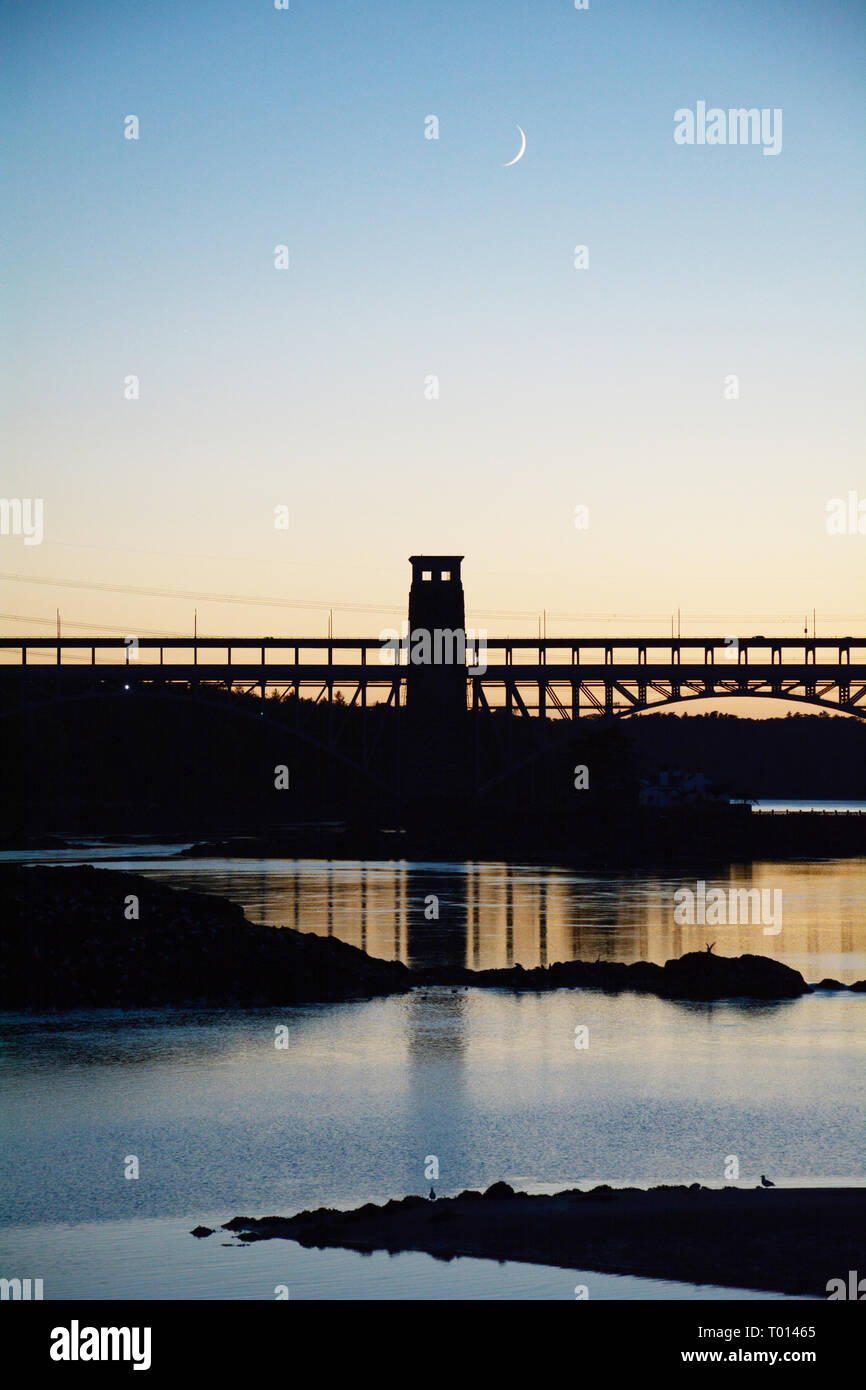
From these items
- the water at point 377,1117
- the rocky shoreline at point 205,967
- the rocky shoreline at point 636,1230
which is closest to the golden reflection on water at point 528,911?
the rocky shoreline at point 205,967

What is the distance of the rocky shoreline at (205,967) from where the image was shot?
97.6 feet

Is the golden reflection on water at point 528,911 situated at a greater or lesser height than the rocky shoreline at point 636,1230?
greater

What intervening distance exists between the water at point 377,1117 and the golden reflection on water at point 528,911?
4932 mm

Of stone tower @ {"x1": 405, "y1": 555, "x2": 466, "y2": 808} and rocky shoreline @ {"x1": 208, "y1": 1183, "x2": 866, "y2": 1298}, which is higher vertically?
stone tower @ {"x1": 405, "y1": 555, "x2": 466, "y2": 808}

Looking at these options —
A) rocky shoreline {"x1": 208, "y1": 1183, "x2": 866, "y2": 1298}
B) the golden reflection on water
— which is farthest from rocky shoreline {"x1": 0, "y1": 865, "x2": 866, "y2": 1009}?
rocky shoreline {"x1": 208, "y1": 1183, "x2": 866, "y2": 1298}

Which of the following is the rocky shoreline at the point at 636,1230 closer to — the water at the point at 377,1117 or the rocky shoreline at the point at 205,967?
the water at the point at 377,1117

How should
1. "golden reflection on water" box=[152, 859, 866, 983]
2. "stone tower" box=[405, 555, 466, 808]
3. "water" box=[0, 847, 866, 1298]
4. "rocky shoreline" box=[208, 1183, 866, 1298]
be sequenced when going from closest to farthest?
"rocky shoreline" box=[208, 1183, 866, 1298] < "water" box=[0, 847, 866, 1298] < "golden reflection on water" box=[152, 859, 866, 983] < "stone tower" box=[405, 555, 466, 808]

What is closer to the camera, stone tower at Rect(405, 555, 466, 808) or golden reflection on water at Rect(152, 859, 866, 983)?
golden reflection on water at Rect(152, 859, 866, 983)

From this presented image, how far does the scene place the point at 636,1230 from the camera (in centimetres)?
1450

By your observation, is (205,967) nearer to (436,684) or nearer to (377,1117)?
(377,1117)

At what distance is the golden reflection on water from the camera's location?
38.0 m

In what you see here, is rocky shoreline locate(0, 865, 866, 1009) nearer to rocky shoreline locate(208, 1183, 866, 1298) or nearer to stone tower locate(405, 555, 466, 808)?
rocky shoreline locate(208, 1183, 866, 1298)

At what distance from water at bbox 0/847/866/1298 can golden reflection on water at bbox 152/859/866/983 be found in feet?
16.2
